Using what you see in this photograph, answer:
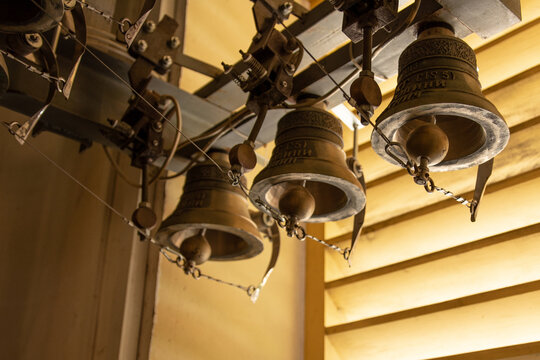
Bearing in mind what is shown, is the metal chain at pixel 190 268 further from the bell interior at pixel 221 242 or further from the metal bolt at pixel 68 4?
the metal bolt at pixel 68 4

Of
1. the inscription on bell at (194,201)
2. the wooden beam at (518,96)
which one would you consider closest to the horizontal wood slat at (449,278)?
the wooden beam at (518,96)

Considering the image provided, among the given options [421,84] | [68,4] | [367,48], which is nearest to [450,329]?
[421,84]

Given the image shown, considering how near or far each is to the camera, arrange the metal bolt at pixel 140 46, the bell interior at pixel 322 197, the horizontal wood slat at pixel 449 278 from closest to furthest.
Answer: the bell interior at pixel 322 197
the metal bolt at pixel 140 46
the horizontal wood slat at pixel 449 278

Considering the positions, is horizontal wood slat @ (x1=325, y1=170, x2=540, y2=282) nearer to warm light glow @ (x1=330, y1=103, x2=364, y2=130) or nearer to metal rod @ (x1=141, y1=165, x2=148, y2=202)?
warm light glow @ (x1=330, y1=103, x2=364, y2=130)

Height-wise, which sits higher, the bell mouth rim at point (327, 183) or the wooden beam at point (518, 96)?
the wooden beam at point (518, 96)

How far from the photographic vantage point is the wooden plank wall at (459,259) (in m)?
2.26

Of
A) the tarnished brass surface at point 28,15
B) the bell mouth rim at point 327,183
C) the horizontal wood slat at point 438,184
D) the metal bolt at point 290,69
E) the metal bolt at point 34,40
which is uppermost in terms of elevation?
the horizontal wood slat at point 438,184

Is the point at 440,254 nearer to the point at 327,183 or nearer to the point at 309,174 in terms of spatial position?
the point at 327,183

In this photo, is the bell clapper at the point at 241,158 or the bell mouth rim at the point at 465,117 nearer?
the bell mouth rim at the point at 465,117

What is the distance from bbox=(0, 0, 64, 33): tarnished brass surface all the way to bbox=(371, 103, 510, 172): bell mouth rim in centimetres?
74

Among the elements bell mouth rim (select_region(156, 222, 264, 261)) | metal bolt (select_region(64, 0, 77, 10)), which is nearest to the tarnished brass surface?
metal bolt (select_region(64, 0, 77, 10))

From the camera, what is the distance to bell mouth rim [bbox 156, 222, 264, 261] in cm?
210

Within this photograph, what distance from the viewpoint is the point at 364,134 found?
2.96m

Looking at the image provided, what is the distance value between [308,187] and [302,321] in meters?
1.07
